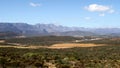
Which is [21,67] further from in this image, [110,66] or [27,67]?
[110,66]

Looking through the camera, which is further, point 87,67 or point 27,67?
point 87,67

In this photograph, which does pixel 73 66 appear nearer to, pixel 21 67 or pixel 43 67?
pixel 43 67

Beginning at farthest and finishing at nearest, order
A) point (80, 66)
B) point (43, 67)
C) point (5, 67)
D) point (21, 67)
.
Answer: point (80, 66), point (43, 67), point (21, 67), point (5, 67)

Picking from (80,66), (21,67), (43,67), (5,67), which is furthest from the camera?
(80,66)

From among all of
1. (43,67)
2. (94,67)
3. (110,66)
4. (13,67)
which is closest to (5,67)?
(13,67)

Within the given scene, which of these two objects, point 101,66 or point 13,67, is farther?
point 101,66

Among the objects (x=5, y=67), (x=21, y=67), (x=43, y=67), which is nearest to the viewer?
(x=5, y=67)

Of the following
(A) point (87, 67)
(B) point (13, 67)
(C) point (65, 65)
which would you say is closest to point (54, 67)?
(C) point (65, 65)

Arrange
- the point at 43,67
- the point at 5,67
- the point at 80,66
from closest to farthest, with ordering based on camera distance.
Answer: the point at 5,67 < the point at 43,67 < the point at 80,66
